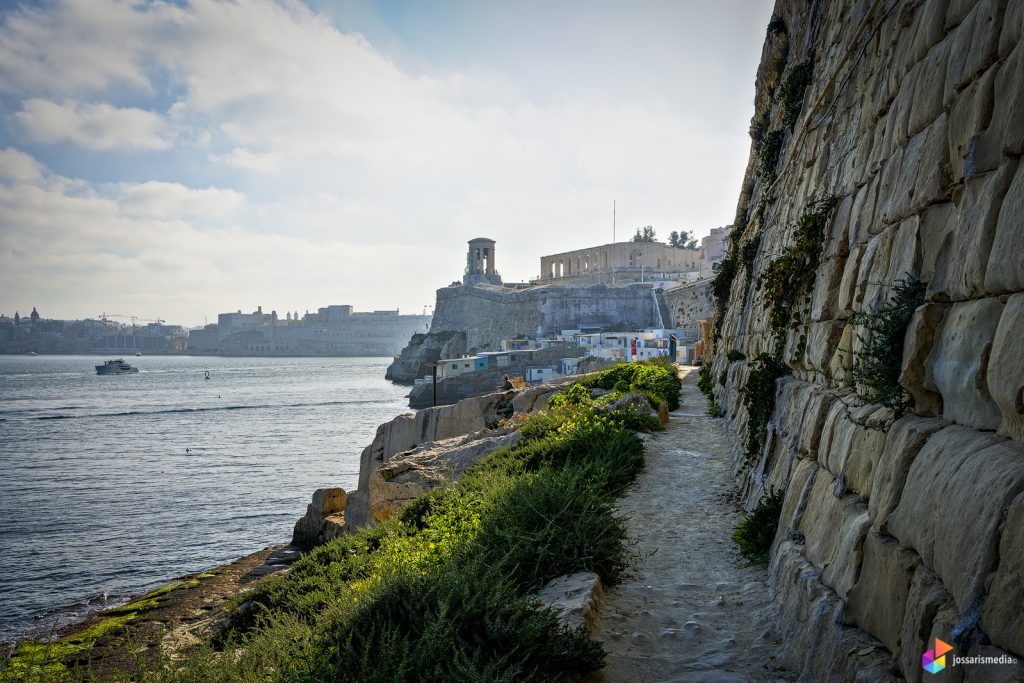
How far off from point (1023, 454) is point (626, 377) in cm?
1643

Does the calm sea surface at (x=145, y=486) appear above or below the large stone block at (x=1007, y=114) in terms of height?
below

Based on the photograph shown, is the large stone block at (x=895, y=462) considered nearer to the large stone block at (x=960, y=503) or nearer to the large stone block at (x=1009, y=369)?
the large stone block at (x=960, y=503)

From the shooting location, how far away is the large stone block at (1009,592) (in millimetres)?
2006

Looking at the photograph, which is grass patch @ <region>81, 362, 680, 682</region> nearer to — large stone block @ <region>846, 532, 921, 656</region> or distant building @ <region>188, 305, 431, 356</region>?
Answer: large stone block @ <region>846, 532, 921, 656</region>

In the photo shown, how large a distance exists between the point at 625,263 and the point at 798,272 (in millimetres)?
71980

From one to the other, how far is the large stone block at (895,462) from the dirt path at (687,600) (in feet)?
3.79

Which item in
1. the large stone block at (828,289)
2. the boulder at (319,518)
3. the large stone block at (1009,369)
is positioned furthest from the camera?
the boulder at (319,518)

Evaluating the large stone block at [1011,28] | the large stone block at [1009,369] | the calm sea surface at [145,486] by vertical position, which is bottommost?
the calm sea surface at [145,486]

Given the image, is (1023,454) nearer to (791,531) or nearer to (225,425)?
(791,531)

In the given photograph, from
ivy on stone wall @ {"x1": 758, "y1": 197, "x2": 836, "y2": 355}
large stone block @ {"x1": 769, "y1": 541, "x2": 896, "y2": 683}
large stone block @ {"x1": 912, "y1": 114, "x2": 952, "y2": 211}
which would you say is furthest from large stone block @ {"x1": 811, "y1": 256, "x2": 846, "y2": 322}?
large stone block @ {"x1": 769, "y1": 541, "x2": 896, "y2": 683}

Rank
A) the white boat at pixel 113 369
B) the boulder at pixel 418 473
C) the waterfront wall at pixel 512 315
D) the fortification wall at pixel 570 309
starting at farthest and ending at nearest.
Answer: the white boat at pixel 113 369
the waterfront wall at pixel 512 315
the fortification wall at pixel 570 309
the boulder at pixel 418 473

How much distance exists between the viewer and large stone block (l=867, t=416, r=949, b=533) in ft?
10.1

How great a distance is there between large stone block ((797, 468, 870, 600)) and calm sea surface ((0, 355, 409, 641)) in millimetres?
14762

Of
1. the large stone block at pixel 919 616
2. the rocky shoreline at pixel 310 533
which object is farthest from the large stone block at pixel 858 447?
the rocky shoreline at pixel 310 533
